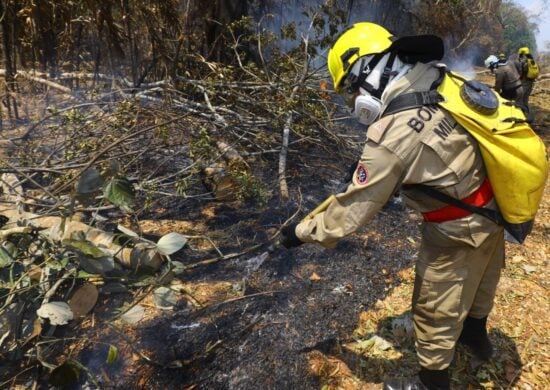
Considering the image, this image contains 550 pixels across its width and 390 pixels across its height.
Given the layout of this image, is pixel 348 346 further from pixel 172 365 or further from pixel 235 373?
pixel 172 365

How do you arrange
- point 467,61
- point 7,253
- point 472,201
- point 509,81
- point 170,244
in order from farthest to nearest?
point 467,61
point 509,81
point 170,244
point 7,253
point 472,201

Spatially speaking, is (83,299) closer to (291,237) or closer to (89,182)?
(89,182)

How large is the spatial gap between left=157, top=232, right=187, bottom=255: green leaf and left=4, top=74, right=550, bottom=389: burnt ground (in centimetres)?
26

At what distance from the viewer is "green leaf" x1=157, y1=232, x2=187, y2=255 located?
6.89 ft

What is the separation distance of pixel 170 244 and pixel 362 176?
124 cm

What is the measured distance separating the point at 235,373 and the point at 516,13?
113 ft

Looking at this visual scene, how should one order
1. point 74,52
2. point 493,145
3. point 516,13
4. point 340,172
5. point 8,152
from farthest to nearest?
point 516,13 < point 74,52 < point 340,172 < point 8,152 < point 493,145

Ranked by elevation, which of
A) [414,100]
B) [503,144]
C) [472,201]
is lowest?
[472,201]

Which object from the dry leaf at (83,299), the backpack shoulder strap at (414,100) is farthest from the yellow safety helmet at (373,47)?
the dry leaf at (83,299)

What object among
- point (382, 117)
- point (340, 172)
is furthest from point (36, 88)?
point (382, 117)

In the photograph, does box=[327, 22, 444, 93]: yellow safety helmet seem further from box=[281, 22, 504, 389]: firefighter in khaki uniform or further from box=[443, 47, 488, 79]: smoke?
box=[443, 47, 488, 79]: smoke

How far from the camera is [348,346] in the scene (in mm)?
2236

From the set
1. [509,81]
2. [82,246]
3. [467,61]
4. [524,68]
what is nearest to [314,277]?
[82,246]

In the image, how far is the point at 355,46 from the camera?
5.34 feet
